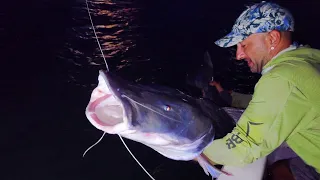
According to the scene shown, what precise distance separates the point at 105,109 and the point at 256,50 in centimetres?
129

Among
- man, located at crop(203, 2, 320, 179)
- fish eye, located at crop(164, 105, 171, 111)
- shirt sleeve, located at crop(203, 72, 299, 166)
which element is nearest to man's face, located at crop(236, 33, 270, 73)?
man, located at crop(203, 2, 320, 179)

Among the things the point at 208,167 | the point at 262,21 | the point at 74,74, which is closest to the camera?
the point at 262,21

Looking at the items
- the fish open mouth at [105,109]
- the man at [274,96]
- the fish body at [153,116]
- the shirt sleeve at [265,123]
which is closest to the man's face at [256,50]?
the man at [274,96]

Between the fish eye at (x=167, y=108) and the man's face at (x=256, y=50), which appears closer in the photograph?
the fish eye at (x=167, y=108)

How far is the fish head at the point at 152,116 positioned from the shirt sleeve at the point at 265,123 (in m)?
0.26

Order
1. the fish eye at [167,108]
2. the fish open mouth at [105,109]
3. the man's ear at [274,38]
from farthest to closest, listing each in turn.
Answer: the man's ear at [274,38] → the fish eye at [167,108] → the fish open mouth at [105,109]

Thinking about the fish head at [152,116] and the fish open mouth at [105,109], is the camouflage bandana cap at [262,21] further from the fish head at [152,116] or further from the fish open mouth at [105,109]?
the fish open mouth at [105,109]

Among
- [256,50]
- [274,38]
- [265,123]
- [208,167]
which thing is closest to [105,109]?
[208,167]

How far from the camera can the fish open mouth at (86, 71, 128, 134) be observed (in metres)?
2.14

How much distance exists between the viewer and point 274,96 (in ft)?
7.45

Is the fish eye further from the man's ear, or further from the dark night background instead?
the dark night background

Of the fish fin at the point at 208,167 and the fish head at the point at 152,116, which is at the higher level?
the fish head at the point at 152,116

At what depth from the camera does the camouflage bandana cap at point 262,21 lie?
263cm

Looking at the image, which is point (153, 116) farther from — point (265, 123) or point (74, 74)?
point (74, 74)
